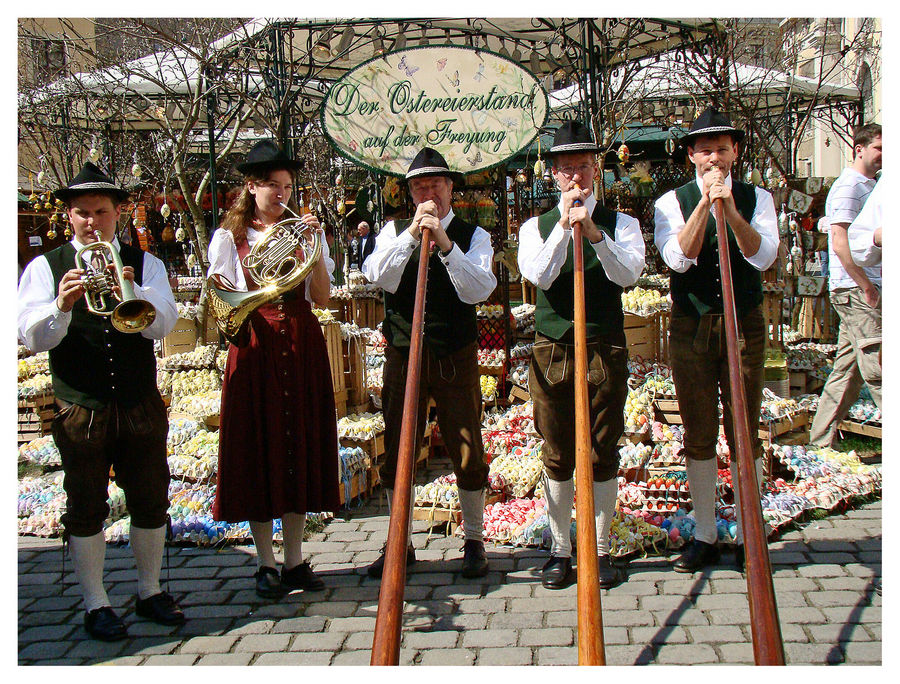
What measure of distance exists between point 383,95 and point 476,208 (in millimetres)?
2773

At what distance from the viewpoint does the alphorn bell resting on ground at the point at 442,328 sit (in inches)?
142

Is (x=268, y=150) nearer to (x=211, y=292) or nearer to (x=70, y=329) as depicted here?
(x=211, y=292)

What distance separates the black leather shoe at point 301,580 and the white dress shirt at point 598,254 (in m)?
1.83

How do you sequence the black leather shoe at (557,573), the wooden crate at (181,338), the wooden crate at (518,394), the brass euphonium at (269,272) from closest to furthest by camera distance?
the brass euphonium at (269,272) < the black leather shoe at (557,573) < the wooden crate at (518,394) < the wooden crate at (181,338)

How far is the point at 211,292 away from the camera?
3.41 m

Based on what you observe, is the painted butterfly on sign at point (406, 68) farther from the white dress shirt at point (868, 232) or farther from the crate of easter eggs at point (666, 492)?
the crate of easter eggs at point (666, 492)

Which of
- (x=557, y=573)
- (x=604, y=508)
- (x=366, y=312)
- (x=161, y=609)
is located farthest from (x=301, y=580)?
(x=366, y=312)

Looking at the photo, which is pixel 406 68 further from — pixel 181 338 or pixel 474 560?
pixel 181 338

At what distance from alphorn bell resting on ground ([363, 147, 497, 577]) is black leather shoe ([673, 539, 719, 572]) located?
991 mm

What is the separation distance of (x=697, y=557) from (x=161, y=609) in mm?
2571

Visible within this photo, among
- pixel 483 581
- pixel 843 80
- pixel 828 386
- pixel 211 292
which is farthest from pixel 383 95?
pixel 843 80

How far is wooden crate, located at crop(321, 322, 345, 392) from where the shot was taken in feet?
18.4

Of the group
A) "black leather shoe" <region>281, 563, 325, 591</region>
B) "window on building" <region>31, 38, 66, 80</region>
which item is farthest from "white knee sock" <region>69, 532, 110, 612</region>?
"window on building" <region>31, 38, 66, 80</region>

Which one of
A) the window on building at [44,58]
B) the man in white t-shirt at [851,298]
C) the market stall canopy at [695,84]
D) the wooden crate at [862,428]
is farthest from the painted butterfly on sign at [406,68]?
the window on building at [44,58]
